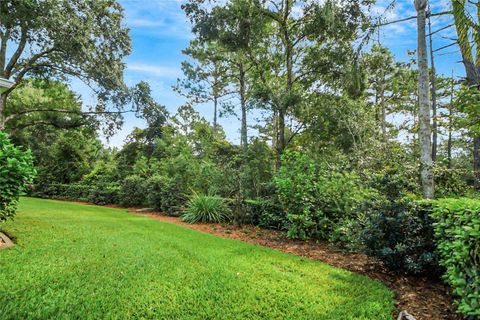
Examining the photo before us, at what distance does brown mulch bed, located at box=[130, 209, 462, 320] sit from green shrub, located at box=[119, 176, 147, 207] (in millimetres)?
7646

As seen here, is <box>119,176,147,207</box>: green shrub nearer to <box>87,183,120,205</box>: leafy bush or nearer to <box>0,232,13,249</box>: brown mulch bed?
<box>87,183,120,205</box>: leafy bush

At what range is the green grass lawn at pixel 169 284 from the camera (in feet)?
8.11

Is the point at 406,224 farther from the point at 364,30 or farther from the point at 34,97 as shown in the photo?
the point at 34,97

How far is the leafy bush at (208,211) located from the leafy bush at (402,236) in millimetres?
5047

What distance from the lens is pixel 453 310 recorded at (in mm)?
2639

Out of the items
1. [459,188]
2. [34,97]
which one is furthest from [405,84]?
[34,97]

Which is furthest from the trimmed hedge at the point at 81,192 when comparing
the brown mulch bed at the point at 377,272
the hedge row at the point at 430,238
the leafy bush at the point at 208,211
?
the hedge row at the point at 430,238

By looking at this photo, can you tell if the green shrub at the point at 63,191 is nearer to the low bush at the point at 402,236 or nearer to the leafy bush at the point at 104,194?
the leafy bush at the point at 104,194

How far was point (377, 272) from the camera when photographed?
3.79m

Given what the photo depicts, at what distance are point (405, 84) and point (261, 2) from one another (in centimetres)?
1206

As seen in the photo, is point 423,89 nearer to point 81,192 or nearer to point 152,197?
point 152,197

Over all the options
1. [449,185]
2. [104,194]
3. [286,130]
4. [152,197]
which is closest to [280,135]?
[286,130]

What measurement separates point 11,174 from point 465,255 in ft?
19.5

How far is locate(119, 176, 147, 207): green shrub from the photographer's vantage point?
1329 cm
